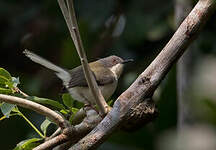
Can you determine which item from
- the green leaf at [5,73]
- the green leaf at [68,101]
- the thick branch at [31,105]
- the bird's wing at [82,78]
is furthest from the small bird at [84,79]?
the thick branch at [31,105]

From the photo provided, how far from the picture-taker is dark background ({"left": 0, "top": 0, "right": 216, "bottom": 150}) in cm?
405

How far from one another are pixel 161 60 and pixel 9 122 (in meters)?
2.13

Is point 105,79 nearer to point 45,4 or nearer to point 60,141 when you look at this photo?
point 45,4

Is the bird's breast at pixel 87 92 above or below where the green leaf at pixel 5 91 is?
below

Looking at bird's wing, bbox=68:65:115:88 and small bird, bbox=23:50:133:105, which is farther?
bird's wing, bbox=68:65:115:88

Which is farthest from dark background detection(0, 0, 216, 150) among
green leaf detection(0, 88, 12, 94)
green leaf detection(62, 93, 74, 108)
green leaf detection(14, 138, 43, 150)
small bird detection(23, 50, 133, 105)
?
green leaf detection(0, 88, 12, 94)

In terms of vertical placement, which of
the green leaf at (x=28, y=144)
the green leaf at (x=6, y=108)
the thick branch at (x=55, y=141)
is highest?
the green leaf at (x=6, y=108)

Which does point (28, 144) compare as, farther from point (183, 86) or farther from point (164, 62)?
point (183, 86)

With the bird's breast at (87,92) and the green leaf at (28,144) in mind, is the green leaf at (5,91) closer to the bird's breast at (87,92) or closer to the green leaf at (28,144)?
the green leaf at (28,144)

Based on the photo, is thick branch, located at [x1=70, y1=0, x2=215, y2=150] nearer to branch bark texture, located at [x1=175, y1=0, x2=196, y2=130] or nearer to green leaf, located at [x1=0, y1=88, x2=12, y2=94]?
green leaf, located at [x1=0, y1=88, x2=12, y2=94]

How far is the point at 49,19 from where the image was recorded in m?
4.69

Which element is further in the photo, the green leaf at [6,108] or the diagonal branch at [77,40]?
the green leaf at [6,108]

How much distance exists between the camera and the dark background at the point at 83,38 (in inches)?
159

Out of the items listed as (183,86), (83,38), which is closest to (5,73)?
(183,86)
